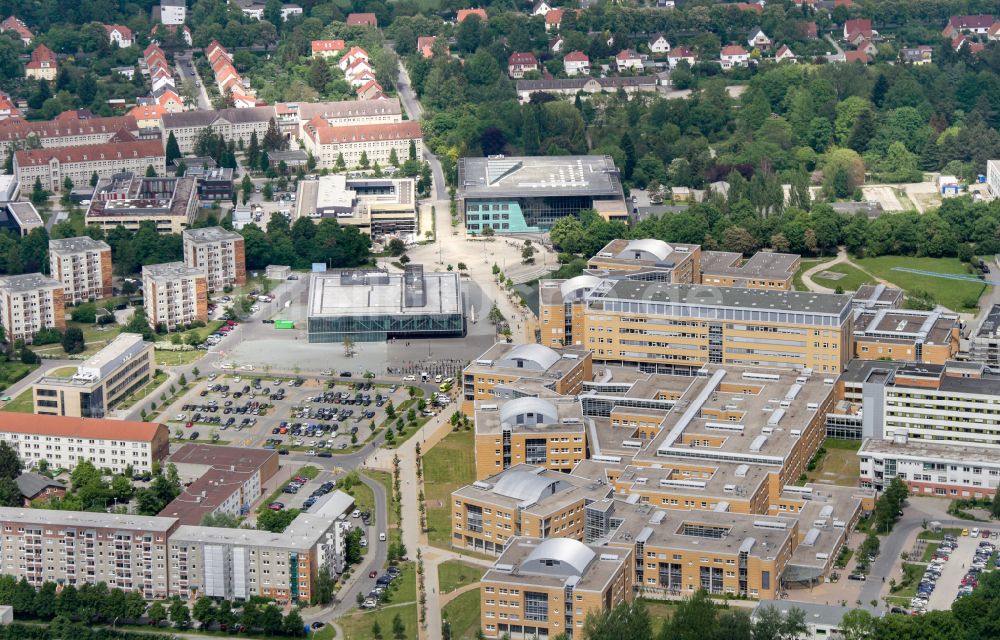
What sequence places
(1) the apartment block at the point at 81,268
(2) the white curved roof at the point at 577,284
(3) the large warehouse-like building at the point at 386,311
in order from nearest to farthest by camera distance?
(2) the white curved roof at the point at 577,284, (3) the large warehouse-like building at the point at 386,311, (1) the apartment block at the point at 81,268

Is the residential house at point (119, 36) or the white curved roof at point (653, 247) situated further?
the residential house at point (119, 36)

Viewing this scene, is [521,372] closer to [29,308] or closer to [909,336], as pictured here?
[909,336]

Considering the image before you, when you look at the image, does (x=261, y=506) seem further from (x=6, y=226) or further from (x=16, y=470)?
(x=6, y=226)

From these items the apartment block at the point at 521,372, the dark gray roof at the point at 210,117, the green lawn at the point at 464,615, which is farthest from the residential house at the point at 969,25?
the green lawn at the point at 464,615

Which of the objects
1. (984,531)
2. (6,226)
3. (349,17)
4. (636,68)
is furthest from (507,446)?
(349,17)

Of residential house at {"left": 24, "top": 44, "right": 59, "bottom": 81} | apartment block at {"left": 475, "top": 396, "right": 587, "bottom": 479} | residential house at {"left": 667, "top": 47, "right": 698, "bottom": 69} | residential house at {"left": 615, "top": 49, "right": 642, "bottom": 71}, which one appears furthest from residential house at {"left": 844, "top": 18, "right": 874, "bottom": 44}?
apartment block at {"left": 475, "top": 396, "right": 587, "bottom": 479}

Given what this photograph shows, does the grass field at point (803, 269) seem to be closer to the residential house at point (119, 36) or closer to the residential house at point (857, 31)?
the residential house at point (857, 31)
